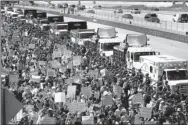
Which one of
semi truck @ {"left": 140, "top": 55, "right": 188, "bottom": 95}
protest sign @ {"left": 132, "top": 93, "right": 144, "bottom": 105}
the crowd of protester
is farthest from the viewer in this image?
semi truck @ {"left": 140, "top": 55, "right": 188, "bottom": 95}

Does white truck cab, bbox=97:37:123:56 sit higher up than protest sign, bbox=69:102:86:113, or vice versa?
protest sign, bbox=69:102:86:113

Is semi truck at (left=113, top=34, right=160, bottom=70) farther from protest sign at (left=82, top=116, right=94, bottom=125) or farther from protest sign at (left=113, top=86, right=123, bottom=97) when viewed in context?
protest sign at (left=82, top=116, right=94, bottom=125)

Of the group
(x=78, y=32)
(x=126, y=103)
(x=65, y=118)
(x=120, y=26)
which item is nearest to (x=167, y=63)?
(x=126, y=103)

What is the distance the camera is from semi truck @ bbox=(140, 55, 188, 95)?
623 inches

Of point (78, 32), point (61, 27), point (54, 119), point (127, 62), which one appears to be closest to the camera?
point (54, 119)

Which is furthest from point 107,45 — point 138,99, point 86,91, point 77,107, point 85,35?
point 77,107

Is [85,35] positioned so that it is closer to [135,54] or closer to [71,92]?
[135,54]

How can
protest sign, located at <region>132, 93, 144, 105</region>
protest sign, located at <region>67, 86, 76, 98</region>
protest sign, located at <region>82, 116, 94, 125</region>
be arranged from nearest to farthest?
protest sign, located at <region>82, 116, 94, 125</region>, protest sign, located at <region>132, 93, 144, 105</region>, protest sign, located at <region>67, 86, 76, 98</region>

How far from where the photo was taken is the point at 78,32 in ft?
102

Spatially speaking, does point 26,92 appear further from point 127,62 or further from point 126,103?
point 127,62

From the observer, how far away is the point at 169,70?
16.6 metres

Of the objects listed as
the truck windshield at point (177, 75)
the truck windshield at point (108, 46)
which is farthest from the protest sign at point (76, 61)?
the truck windshield at point (108, 46)

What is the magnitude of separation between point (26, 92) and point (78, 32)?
58.4ft

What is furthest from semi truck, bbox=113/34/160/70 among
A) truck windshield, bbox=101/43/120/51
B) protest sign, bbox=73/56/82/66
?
protest sign, bbox=73/56/82/66
